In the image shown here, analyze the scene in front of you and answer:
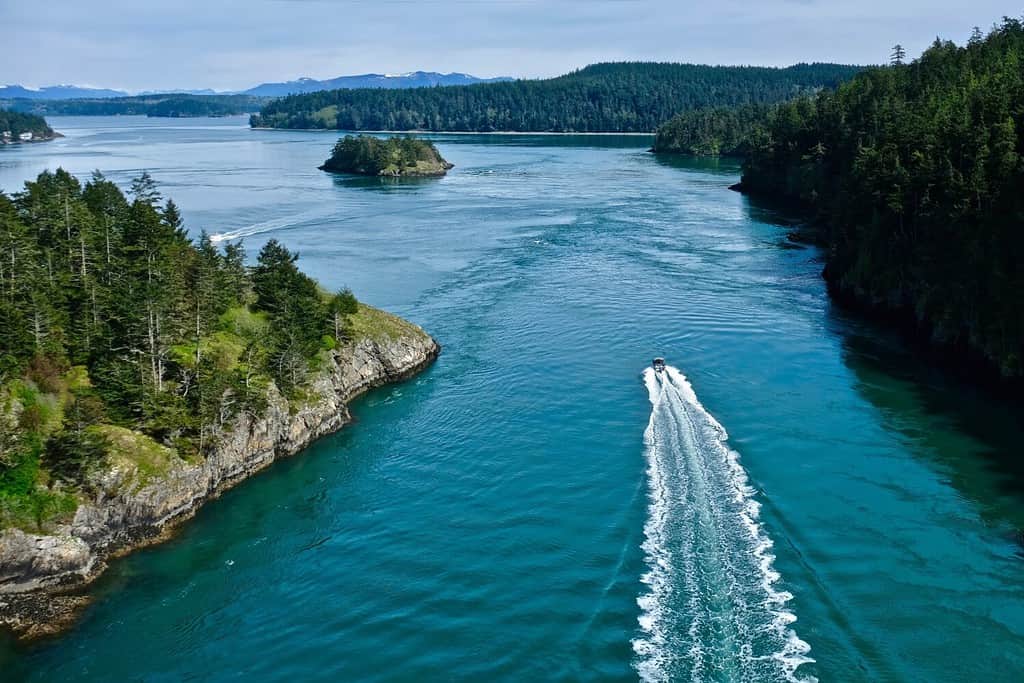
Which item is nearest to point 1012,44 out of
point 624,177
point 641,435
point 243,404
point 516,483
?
point 624,177

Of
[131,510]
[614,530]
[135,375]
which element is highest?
[135,375]

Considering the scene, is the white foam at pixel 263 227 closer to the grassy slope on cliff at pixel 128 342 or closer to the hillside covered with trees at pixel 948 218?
the grassy slope on cliff at pixel 128 342

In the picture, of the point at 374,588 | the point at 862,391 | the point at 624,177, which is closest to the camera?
the point at 374,588

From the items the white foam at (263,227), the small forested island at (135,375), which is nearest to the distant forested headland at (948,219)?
the small forested island at (135,375)

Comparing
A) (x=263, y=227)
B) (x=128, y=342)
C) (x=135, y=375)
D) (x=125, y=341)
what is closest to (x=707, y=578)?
(x=135, y=375)

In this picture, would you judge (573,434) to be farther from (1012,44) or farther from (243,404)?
(1012,44)

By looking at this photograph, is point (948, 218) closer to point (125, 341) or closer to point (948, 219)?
point (948, 219)

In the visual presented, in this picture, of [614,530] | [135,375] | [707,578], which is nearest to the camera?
[707,578]
